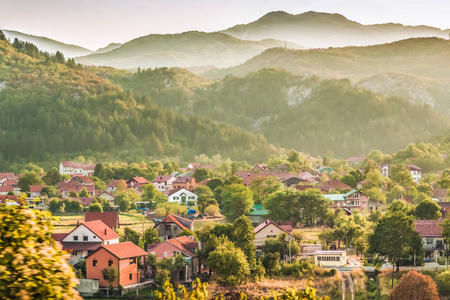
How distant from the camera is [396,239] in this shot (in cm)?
3731

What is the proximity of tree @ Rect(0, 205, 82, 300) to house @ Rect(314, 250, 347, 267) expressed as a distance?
97.9ft

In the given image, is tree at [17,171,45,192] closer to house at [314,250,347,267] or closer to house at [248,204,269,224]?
house at [248,204,269,224]

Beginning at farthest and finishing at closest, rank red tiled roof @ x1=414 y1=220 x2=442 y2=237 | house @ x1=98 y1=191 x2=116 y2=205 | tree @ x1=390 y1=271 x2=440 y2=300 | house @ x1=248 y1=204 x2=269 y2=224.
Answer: house @ x1=98 y1=191 x2=116 y2=205, house @ x1=248 y1=204 x2=269 y2=224, red tiled roof @ x1=414 y1=220 x2=442 y2=237, tree @ x1=390 y1=271 x2=440 y2=300

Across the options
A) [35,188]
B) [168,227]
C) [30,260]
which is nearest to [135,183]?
[35,188]

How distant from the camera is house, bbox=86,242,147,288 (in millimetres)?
34781

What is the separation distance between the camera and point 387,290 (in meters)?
33.5

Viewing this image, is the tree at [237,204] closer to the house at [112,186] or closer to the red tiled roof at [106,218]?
the red tiled roof at [106,218]

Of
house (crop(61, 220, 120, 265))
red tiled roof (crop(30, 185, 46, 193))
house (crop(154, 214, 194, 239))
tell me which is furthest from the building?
red tiled roof (crop(30, 185, 46, 193))

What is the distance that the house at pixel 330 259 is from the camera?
37.6 m

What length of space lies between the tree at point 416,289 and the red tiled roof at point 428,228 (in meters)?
9.21

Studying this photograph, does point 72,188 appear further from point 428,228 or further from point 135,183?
point 428,228

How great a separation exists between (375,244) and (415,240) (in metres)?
1.96

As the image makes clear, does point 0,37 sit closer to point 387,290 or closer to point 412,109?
point 412,109

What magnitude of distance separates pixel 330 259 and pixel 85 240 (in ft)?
42.0
